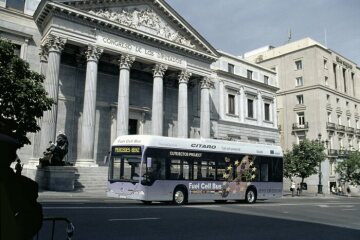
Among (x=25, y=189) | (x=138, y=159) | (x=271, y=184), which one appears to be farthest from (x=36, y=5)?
(x=25, y=189)

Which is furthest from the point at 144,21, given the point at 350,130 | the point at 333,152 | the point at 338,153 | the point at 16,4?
the point at 350,130

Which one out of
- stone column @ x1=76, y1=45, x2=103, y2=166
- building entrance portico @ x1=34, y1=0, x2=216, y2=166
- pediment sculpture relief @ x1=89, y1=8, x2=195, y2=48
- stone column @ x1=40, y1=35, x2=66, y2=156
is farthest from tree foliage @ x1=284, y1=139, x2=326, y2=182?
stone column @ x1=40, y1=35, x2=66, y2=156

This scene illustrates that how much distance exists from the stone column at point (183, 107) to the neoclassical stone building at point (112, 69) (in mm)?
95

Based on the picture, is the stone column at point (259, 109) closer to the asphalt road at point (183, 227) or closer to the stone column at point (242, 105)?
the stone column at point (242, 105)

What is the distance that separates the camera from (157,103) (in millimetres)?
32250

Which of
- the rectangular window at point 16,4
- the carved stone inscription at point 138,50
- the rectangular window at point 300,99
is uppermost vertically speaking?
the rectangular window at point 16,4

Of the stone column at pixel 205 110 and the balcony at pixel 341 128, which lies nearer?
the stone column at pixel 205 110

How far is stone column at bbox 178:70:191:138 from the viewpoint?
3353 centimetres

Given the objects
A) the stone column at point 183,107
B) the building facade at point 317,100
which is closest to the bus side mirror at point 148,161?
the stone column at point 183,107

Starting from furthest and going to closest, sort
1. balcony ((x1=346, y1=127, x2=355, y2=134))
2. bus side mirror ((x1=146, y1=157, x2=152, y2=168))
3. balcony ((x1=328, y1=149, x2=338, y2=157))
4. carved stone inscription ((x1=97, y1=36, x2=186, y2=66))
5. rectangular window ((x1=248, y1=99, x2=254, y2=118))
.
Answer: balcony ((x1=346, y1=127, x2=355, y2=134)), balcony ((x1=328, y1=149, x2=338, y2=157)), rectangular window ((x1=248, y1=99, x2=254, y2=118)), carved stone inscription ((x1=97, y1=36, x2=186, y2=66)), bus side mirror ((x1=146, y1=157, x2=152, y2=168))

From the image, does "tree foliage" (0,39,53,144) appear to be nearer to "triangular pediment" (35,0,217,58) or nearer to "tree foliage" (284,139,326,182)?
"triangular pediment" (35,0,217,58)

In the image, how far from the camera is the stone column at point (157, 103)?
105 feet

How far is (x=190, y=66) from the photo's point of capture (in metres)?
35.6

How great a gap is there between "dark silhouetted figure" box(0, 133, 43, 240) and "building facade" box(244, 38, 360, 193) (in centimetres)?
5439
